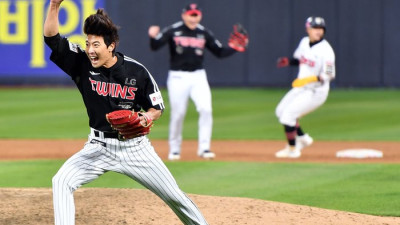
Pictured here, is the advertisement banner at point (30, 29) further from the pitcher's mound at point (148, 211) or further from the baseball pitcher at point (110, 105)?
the baseball pitcher at point (110, 105)

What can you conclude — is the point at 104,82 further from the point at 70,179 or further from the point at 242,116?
the point at 242,116

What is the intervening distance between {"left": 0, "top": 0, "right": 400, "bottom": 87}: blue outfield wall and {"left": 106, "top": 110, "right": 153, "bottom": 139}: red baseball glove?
16.0 metres

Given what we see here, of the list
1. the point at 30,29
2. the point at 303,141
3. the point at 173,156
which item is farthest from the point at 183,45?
the point at 30,29

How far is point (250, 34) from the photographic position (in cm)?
2227

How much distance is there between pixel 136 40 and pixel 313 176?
12.5 metres

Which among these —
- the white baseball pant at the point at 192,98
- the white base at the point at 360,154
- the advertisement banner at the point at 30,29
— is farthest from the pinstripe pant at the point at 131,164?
the advertisement banner at the point at 30,29

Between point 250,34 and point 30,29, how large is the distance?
546 cm

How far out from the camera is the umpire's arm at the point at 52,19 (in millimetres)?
6054

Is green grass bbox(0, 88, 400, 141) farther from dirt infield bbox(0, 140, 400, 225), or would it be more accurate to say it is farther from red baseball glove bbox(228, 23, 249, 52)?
dirt infield bbox(0, 140, 400, 225)

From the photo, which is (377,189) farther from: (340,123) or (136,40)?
(136,40)

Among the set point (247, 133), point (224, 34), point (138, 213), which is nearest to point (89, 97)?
point (138, 213)

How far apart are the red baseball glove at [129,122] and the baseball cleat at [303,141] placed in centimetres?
670

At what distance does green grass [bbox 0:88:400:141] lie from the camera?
15.7 metres

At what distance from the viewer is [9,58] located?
888 inches
